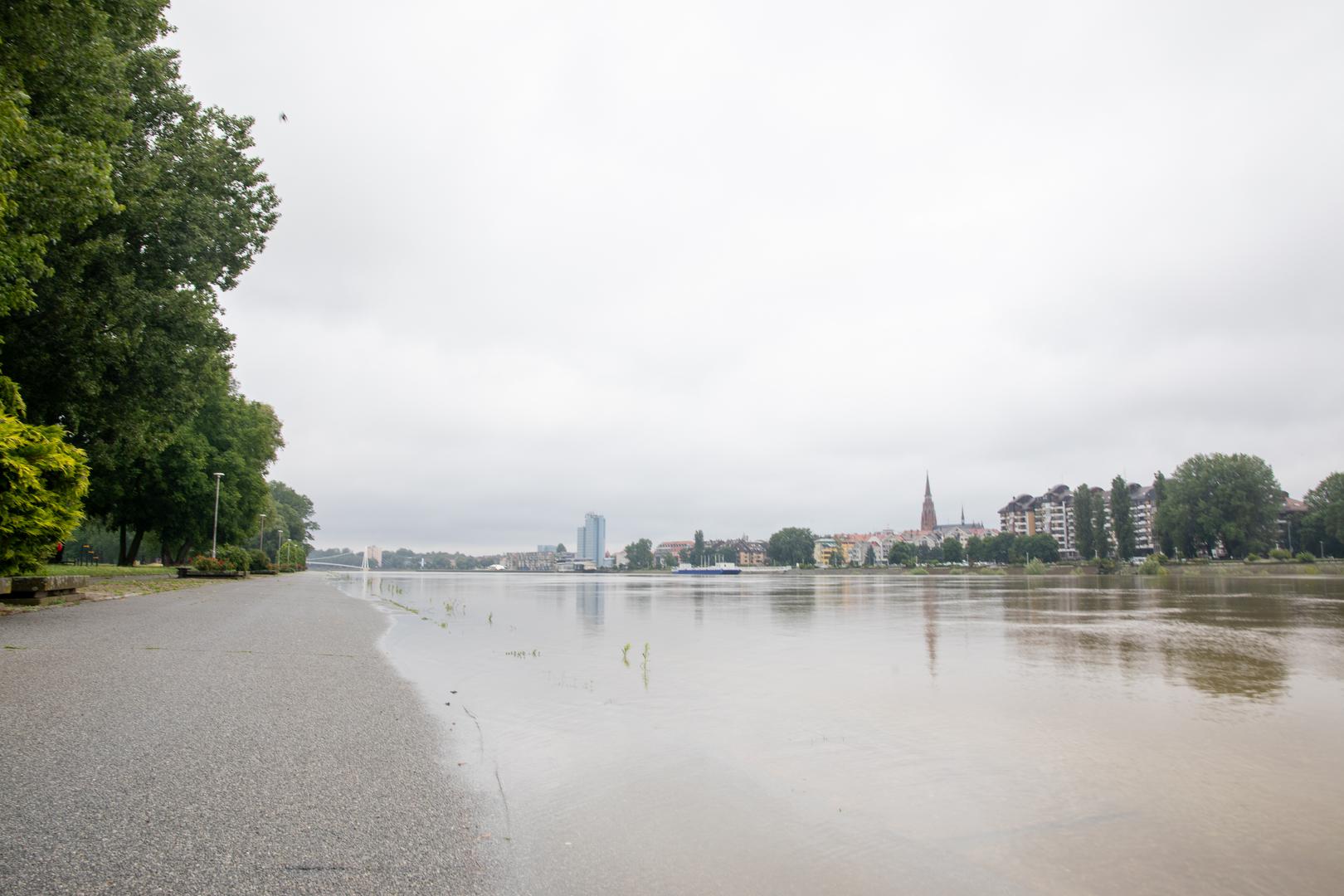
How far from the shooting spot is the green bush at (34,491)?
51.9 ft

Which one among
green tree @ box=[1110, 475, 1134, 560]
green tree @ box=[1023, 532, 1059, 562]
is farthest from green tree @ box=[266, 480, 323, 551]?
green tree @ box=[1023, 532, 1059, 562]

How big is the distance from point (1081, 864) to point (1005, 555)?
208m

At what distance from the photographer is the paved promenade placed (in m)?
4.01

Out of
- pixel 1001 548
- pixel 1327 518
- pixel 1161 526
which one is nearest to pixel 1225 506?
pixel 1161 526

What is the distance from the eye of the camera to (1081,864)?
4.99m

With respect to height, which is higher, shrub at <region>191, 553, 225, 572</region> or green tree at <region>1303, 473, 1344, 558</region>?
green tree at <region>1303, 473, 1344, 558</region>

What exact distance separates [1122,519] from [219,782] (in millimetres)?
153940

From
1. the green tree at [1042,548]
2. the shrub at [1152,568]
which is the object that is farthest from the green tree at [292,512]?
the green tree at [1042,548]

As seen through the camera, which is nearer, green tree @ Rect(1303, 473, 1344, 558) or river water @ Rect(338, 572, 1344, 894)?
river water @ Rect(338, 572, 1344, 894)

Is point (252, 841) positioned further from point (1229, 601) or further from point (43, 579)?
point (1229, 601)

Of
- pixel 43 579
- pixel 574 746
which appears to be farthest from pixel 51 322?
pixel 574 746

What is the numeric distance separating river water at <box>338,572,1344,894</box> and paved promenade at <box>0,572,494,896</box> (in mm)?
512

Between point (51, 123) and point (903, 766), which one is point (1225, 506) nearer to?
point (903, 766)

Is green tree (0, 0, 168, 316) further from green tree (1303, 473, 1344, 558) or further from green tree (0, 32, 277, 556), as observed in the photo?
green tree (1303, 473, 1344, 558)
